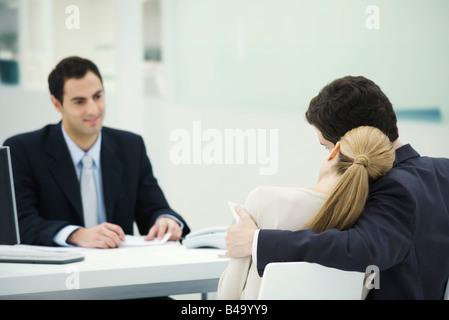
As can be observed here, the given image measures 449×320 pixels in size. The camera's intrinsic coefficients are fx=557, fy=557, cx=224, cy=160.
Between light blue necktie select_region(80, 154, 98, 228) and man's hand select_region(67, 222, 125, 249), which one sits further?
light blue necktie select_region(80, 154, 98, 228)

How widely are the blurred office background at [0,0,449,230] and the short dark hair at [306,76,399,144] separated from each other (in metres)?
1.20

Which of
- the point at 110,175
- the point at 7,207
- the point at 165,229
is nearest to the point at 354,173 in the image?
the point at 7,207

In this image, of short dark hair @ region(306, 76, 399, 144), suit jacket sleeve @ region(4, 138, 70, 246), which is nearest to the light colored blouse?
short dark hair @ region(306, 76, 399, 144)

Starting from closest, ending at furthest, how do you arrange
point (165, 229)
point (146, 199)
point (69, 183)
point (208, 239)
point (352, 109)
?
point (352, 109) < point (208, 239) < point (165, 229) < point (69, 183) < point (146, 199)

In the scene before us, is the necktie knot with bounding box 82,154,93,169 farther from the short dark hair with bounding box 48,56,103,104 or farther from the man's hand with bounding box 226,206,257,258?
the man's hand with bounding box 226,206,257,258

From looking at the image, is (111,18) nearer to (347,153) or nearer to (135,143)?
(135,143)

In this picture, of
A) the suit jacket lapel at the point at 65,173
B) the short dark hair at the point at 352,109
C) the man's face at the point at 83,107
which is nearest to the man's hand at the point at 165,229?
the suit jacket lapel at the point at 65,173

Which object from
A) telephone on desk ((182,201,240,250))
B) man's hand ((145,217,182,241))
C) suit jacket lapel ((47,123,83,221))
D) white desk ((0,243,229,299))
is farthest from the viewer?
suit jacket lapel ((47,123,83,221))

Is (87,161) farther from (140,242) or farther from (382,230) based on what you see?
(382,230)

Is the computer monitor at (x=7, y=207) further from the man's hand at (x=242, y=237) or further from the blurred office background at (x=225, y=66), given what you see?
the blurred office background at (x=225, y=66)

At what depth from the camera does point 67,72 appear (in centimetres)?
284

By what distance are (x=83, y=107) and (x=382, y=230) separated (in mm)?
1851

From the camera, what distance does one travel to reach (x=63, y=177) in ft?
8.82

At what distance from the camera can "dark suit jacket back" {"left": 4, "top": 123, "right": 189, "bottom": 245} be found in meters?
2.68
